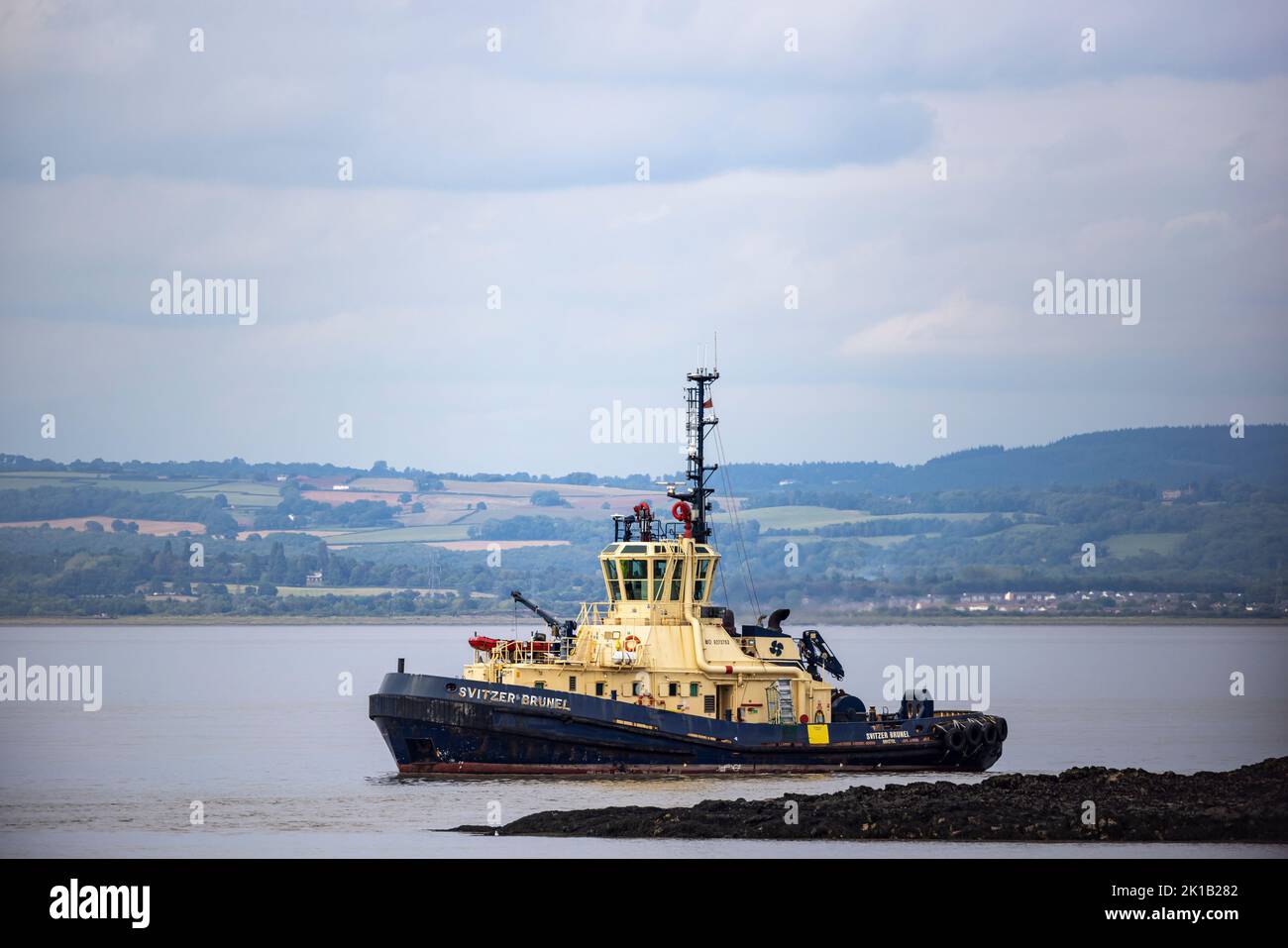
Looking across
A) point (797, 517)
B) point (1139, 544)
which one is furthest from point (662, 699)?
point (797, 517)

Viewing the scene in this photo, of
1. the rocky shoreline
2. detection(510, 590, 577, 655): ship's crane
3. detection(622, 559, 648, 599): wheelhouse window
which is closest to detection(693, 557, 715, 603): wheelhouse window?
detection(622, 559, 648, 599): wheelhouse window

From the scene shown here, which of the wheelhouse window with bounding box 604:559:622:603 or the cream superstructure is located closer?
the cream superstructure

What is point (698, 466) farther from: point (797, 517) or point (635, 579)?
point (797, 517)

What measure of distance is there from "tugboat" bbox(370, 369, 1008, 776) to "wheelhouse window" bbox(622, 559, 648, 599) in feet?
0.08

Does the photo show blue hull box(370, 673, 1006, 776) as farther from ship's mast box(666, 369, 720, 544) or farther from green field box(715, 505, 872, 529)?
green field box(715, 505, 872, 529)

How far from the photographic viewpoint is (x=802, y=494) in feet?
652

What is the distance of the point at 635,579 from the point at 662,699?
9.70ft

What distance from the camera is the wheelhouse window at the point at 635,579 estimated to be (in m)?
48.5

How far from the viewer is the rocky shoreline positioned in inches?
1419

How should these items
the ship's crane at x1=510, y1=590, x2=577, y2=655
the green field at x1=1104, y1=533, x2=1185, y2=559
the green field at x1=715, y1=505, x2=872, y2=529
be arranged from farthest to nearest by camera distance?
the green field at x1=715, y1=505, x2=872, y2=529, the green field at x1=1104, y1=533, x2=1185, y2=559, the ship's crane at x1=510, y1=590, x2=577, y2=655
